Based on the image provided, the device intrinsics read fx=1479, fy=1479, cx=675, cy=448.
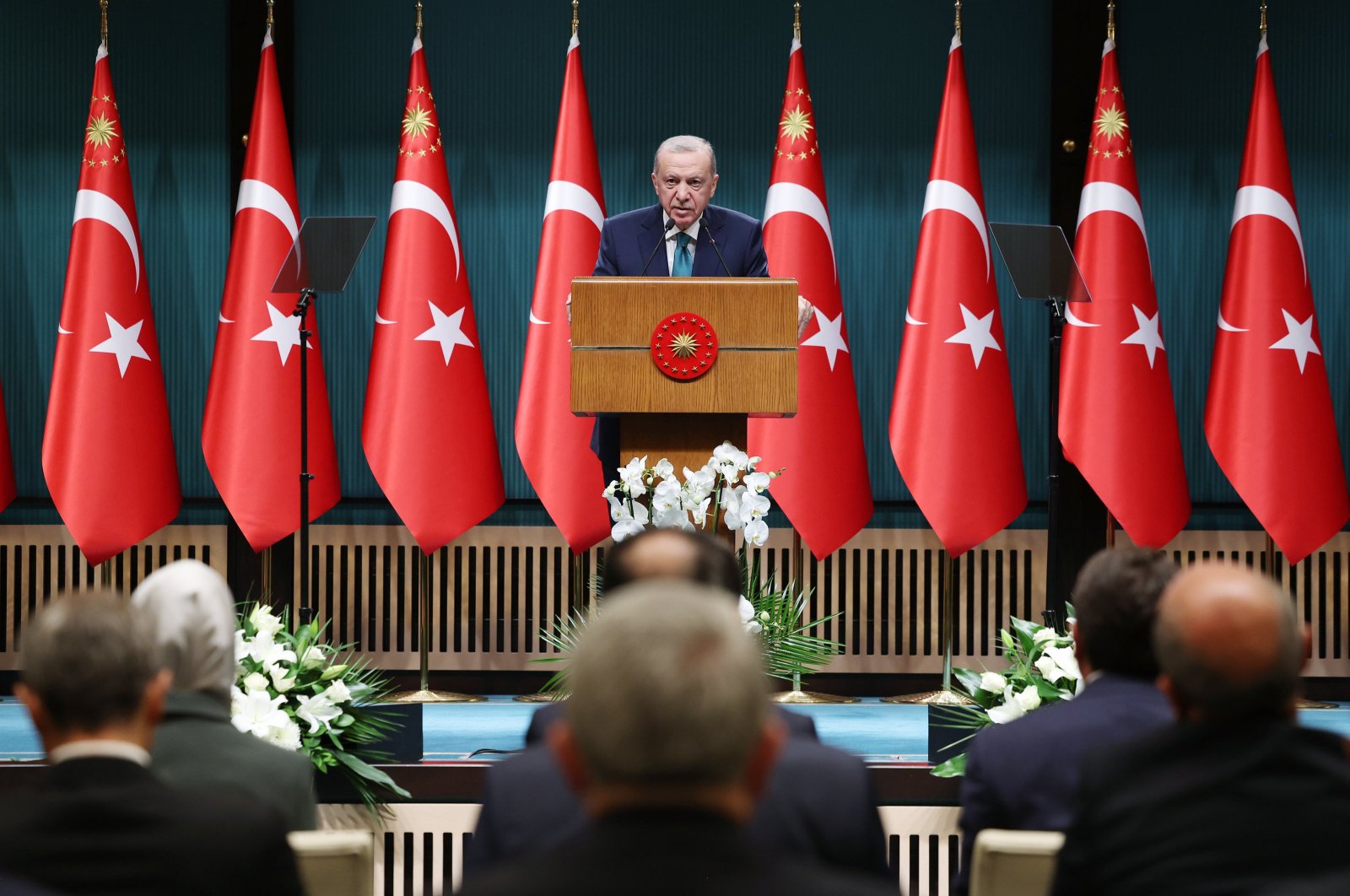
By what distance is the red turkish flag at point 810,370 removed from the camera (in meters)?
6.23

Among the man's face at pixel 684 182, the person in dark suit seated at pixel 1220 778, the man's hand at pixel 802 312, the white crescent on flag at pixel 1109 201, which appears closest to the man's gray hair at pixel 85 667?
the person in dark suit seated at pixel 1220 778

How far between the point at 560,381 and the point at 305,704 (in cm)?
286

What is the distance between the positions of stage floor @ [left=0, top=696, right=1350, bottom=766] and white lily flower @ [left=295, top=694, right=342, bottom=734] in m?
0.39

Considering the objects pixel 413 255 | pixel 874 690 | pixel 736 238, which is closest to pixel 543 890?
pixel 736 238

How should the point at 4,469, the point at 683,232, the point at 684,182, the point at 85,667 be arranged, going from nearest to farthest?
the point at 85,667
the point at 684,182
the point at 683,232
the point at 4,469

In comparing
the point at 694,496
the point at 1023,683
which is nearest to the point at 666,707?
the point at 1023,683

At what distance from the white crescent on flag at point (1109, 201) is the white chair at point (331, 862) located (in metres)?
5.04

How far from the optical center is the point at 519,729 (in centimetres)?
515

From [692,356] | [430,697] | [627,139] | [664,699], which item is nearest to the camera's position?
[664,699]

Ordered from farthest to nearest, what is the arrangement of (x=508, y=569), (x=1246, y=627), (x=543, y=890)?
(x=508, y=569) < (x=1246, y=627) < (x=543, y=890)

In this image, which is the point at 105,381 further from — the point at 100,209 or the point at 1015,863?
the point at 1015,863

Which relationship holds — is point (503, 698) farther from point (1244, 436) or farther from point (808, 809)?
point (808, 809)

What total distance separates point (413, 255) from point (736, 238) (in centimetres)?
211

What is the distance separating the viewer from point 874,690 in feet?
22.1
